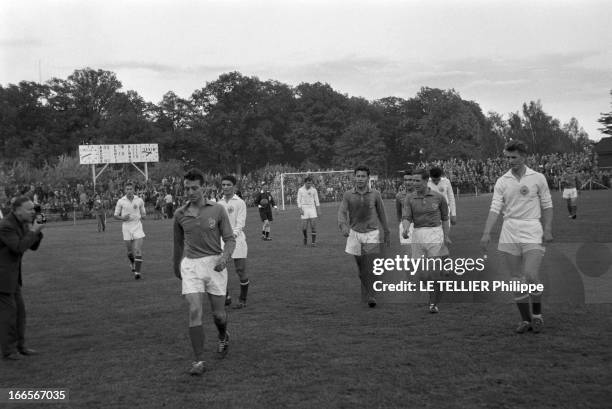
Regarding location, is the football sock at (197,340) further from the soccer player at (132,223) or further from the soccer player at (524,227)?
the soccer player at (132,223)

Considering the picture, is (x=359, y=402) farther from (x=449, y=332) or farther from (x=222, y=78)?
(x=222, y=78)

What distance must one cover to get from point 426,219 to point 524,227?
2003mm

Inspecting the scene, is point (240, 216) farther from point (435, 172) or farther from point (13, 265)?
point (435, 172)

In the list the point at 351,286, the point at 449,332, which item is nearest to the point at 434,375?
the point at 449,332

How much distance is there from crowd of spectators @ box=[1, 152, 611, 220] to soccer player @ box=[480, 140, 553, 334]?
35984 mm

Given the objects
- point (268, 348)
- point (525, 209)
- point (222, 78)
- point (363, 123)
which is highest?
point (222, 78)

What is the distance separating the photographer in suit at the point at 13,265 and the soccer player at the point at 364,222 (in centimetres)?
444

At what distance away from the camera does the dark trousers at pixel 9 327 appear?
7.39 meters

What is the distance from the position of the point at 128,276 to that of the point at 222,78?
248 ft

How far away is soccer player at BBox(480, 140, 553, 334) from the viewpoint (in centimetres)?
733

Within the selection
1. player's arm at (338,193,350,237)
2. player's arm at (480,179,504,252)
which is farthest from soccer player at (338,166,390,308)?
player's arm at (480,179,504,252)

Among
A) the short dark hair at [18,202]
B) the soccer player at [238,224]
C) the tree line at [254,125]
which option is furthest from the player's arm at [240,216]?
the tree line at [254,125]

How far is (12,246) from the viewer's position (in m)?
7.33

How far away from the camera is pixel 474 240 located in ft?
55.7
